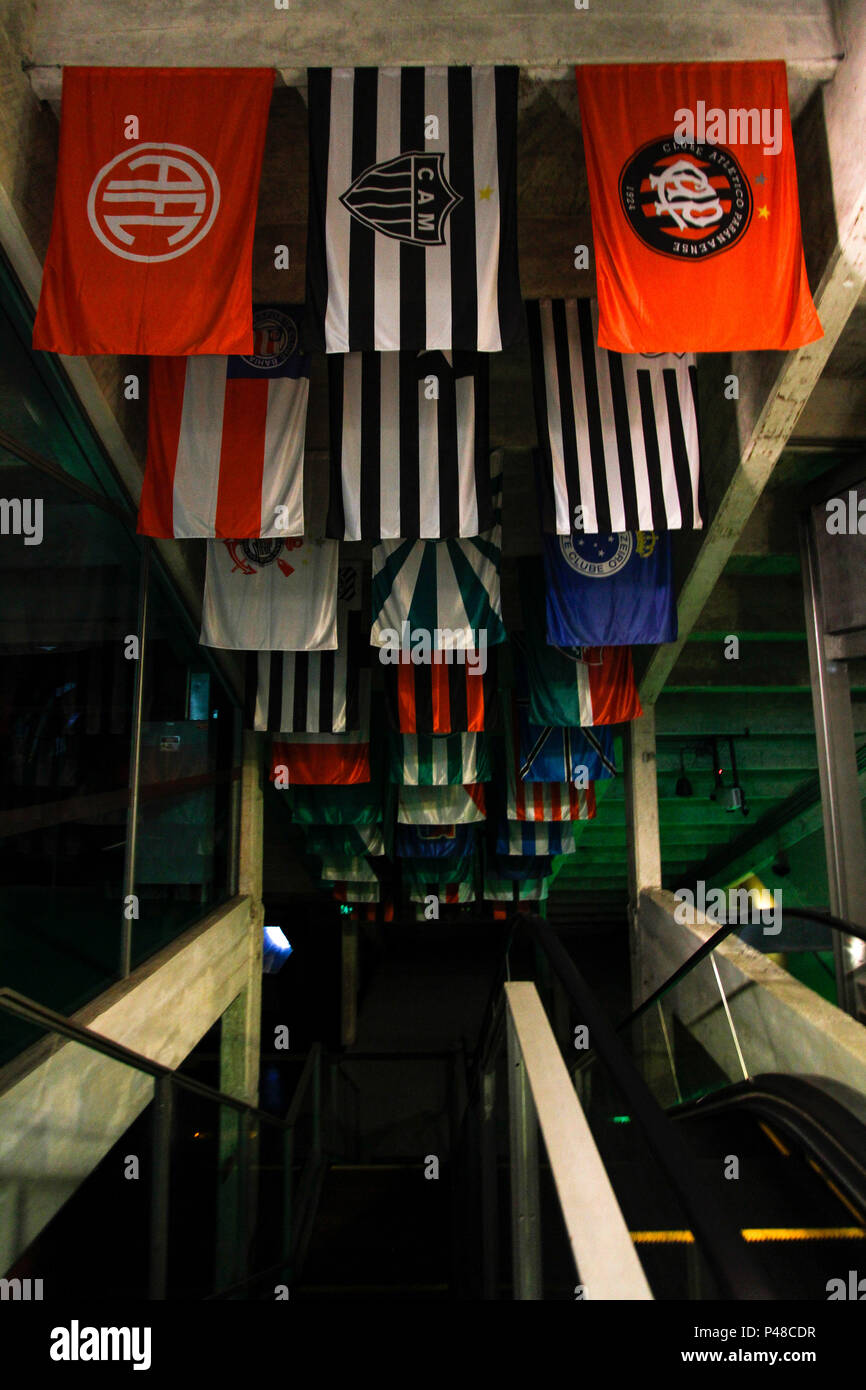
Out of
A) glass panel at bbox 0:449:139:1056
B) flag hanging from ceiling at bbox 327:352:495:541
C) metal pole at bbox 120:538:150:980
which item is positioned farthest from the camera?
metal pole at bbox 120:538:150:980

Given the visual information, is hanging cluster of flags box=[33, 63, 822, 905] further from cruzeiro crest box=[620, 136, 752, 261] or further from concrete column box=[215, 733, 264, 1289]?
concrete column box=[215, 733, 264, 1289]

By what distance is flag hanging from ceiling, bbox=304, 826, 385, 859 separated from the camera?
28.8ft

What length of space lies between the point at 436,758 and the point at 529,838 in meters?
2.53

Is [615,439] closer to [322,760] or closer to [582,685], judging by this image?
[582,685]

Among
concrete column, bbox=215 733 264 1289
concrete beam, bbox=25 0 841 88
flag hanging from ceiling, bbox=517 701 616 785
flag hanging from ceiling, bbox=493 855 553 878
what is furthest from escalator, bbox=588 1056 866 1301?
flag hanging from ceiling, bbox=493 855 553 878

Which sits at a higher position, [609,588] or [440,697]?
[609,588]

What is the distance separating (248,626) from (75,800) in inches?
57.9

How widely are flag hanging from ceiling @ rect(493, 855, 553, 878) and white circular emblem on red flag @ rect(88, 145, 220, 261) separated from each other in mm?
8606

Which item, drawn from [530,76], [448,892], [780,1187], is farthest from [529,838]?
[530,76]

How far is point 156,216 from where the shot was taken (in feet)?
11.4

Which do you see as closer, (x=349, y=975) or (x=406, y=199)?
(x=406, y=199)

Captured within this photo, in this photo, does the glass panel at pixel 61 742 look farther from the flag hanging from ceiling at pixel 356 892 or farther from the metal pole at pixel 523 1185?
the flag hanging from ceiling at pixel 356 892

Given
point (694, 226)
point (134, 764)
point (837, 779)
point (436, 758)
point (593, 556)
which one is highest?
point (694, 226)
